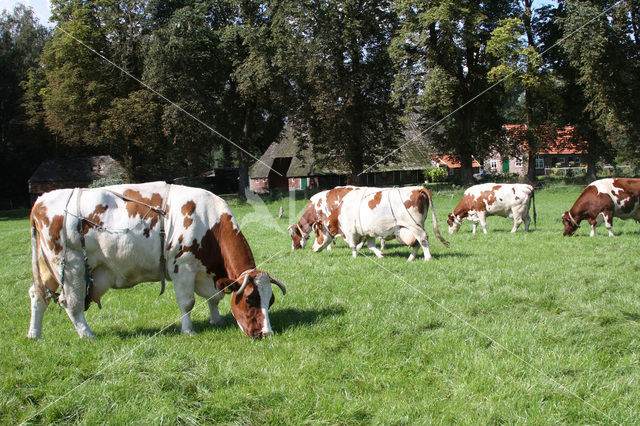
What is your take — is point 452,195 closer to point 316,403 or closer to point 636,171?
point 316,403

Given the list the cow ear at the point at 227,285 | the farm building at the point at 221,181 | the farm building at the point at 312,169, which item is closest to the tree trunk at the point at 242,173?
the farm building at the point at 312,169

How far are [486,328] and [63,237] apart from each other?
5747 mm

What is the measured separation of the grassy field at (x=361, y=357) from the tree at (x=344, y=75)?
25.8 meters

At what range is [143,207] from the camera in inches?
264

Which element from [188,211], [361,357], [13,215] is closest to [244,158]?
[13,215]

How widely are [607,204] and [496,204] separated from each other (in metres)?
3.84

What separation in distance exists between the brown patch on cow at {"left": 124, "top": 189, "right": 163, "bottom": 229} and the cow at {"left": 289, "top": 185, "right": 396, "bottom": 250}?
8.53 metres

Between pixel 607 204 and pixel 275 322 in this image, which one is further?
pixel 607 204

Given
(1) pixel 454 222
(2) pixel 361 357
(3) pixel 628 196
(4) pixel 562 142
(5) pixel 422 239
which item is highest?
(4) pixel 562 142

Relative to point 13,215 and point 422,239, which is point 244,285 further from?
point 13,215

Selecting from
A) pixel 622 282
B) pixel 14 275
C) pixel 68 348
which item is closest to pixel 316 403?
pixel 68 348

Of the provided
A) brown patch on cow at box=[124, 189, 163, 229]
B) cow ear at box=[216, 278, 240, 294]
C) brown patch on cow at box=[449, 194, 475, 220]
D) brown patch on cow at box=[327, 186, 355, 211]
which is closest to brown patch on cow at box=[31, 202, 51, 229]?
brown patch on cow at box=[124, 189, 163, 229]

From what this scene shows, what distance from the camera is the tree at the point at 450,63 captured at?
34219mm

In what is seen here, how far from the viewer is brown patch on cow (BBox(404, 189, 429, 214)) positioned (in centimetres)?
1225
